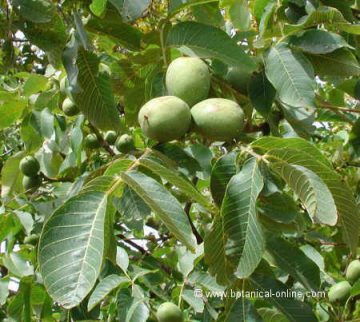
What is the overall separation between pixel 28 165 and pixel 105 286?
762 millimetres

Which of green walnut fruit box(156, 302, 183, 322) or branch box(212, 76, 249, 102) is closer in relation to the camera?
branch box(212, 76, 249, 102)

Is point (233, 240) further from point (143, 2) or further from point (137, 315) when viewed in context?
point (137, 315)

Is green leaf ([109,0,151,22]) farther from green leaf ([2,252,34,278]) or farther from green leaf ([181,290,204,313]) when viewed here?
green leaf ([2,252,34,278])

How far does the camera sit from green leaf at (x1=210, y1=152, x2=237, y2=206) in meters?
1.34

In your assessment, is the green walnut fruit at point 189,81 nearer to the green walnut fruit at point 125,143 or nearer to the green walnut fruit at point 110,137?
the green walnut fruit at point 125,143

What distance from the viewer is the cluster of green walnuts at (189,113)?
1.32 meters

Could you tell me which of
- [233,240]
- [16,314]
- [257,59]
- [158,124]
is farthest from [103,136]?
[233,240]

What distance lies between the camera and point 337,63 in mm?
1575

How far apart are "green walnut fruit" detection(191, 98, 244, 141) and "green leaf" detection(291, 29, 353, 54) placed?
29 centimetres

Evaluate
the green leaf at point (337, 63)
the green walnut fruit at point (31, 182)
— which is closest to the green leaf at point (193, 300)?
the green leaf at point (337, 63)

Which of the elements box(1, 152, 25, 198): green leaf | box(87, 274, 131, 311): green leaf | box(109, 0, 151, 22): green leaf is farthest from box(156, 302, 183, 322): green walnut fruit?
box(109, 0, 151, 22): green leaf

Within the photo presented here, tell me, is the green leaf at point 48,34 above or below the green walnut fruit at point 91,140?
above

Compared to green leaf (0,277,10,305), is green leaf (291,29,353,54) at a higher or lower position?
higher

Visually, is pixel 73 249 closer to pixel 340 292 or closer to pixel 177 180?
pixel 177 180
